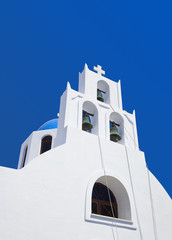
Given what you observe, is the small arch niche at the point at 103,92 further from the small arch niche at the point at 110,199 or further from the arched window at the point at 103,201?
the arched window at the point at 103,201

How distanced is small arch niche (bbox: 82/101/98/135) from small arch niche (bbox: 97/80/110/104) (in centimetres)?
→ 69

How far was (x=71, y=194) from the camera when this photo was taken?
18.2ft

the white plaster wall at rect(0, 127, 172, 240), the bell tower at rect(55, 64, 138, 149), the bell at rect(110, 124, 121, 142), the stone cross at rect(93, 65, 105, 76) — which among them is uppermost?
the stone cross at rect(93, 65, 105, 76)

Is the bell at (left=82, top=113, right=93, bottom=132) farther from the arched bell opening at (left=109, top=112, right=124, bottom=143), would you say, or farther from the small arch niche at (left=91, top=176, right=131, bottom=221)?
the small arch niche at (left=91, top=176, right=131, bottom=221)

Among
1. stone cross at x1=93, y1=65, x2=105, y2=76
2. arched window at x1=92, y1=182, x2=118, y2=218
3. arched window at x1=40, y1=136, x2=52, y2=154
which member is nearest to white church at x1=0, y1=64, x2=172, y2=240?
arched window at x1=92, y1=182, x2=118, y2=218

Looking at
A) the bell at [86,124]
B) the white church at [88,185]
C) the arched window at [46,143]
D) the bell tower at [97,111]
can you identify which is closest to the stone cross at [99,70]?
the bell tower at [97,111]

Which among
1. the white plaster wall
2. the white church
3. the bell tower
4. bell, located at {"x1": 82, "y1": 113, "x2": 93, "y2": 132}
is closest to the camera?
the white plaster wall

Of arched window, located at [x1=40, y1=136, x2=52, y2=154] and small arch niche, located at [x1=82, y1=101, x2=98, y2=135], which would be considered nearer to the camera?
small arch niche, located at [x1=82, y1=101, x2=98, y2=135]

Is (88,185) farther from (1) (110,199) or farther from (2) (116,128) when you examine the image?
(2) (116,128)

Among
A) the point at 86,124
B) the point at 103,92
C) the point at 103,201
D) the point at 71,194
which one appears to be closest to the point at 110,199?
the point at 103,201

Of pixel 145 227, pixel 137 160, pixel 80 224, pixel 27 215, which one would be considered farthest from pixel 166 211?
pixel 27 215

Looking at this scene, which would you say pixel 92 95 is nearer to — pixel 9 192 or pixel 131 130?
pixel 131 130

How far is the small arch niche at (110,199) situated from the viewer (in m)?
6.35

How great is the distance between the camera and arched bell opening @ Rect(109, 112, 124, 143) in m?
7.85
